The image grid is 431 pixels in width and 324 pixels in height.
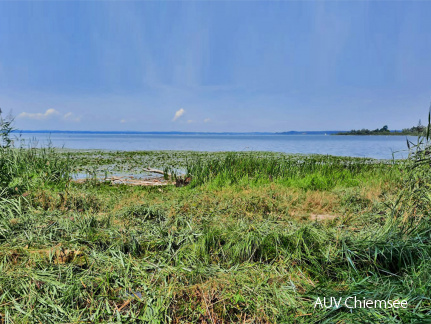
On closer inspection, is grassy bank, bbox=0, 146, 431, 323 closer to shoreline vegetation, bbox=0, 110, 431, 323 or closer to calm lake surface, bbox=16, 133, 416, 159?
shoreline vegetation, bbox=0, 110, 431, 323

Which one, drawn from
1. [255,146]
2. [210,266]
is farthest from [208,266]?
[255,146]

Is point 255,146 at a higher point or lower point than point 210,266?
higher

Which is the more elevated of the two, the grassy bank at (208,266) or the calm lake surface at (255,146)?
the calm lake surface at (255,146)

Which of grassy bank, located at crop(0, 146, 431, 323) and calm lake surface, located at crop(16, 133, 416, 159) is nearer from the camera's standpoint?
grassy bank, located at crop(0, 146, 431, 323)

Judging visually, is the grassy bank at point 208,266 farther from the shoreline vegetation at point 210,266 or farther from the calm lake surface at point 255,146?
the calm lake surface at point 255,146

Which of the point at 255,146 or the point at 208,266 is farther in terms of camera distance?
the point at 255,146

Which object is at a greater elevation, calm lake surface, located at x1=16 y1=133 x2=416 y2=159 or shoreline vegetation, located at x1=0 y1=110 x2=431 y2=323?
calm lake surface, located at x1=16 y1=133 x2=416 y2=159

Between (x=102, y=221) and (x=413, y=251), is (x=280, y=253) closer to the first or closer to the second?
(x=413, y=251)

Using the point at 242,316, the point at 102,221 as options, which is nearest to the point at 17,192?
the point at 102,221

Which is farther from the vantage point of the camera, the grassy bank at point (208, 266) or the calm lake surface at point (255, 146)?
the calm lake surface at point (255, 146)

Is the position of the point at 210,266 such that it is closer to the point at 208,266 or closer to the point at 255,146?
the point at 208,266

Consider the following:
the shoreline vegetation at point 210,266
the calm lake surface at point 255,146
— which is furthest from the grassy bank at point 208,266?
the calm lake surface at point 255,146

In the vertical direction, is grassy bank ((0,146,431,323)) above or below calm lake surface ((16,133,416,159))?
below

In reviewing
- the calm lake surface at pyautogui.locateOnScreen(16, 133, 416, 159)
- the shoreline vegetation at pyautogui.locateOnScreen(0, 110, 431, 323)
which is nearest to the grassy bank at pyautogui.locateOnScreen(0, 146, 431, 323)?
the shoreline vegetation at pyautogui.locateOnScreen(0, 110, 431, 323)
